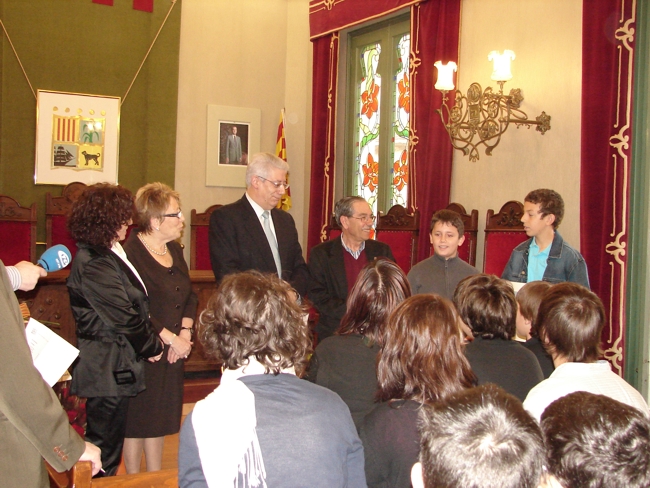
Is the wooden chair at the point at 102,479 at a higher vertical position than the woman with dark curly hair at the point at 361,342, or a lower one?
lower

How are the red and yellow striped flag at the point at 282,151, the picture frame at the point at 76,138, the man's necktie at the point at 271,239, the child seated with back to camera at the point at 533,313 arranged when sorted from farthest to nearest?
the red and yellow striped flag at the point at 282,151, the picture frame at the point at 76,138, the man's necktie at the point at 271,239, the child seated with back to camera at the point at 533,313

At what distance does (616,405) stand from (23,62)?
7.00 metres

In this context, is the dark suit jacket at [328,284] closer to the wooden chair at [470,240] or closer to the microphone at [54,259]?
the microphone at [54,259]

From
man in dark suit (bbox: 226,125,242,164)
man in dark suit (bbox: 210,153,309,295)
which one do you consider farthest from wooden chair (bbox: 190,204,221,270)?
man in dark suit (bbox: 210,153,309,295)

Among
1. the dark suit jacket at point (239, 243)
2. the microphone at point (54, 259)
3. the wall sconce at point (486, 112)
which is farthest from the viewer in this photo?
the wall sconce at point (486, 112)

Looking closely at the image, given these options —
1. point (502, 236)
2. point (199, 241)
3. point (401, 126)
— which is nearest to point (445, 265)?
point (502, 236)

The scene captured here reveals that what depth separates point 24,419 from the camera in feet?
5.03

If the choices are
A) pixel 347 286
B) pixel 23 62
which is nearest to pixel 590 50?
pixel 347 286

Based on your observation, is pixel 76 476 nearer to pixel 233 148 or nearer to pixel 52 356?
pixel 52 356

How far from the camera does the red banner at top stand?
6.39 metres

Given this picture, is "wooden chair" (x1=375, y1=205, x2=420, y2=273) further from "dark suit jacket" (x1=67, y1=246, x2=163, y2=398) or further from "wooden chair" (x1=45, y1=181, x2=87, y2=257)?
"dark suit jacket" (x1=67, y1=246, x2=163, y2=398)

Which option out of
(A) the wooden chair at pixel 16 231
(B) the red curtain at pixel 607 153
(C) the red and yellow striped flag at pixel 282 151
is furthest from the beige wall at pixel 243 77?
(B) the red curtain at pixel 607 153

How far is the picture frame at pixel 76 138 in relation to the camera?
6672 millimetres

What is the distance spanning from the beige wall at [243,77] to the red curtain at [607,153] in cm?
418
